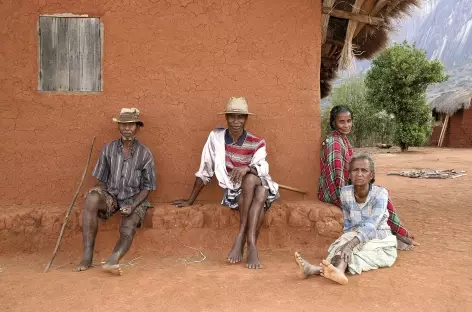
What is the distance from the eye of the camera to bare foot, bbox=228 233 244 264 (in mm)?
3668

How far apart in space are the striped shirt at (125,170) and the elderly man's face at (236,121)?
788 mm

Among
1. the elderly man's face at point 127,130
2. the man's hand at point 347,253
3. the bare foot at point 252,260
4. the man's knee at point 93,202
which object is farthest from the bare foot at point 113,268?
the man's hand at point 347,253

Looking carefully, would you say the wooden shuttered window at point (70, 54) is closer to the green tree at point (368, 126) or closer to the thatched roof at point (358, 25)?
the thatched roof at point (358, 25)

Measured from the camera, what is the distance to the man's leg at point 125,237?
11.3ft

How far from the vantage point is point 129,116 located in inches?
154

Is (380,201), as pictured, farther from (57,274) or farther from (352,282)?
(57,274)

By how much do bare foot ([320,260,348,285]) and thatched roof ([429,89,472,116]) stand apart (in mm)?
18003

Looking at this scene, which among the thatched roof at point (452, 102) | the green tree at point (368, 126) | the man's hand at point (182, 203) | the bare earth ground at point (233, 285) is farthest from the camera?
the green tree at point (368, 126)

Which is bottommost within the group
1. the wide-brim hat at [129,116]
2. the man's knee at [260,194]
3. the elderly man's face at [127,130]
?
Result: the man's knee at [260,194]

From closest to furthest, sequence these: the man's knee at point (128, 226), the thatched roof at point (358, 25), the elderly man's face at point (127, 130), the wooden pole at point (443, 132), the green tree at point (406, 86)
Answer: the man's knee at point (128, 226)
the elderly man's face at point (127, 130)
the thatched roof at point (358, 25)
the green tree at point (406, 86)
the wooden pole at point (443, 132)

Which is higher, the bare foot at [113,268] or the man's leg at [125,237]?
the man's leg at [125,237]

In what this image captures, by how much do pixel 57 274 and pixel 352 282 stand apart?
228 centimetres

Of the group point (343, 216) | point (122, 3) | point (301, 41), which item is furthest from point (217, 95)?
point (343, 216)

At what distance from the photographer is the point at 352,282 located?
10.2 feet
